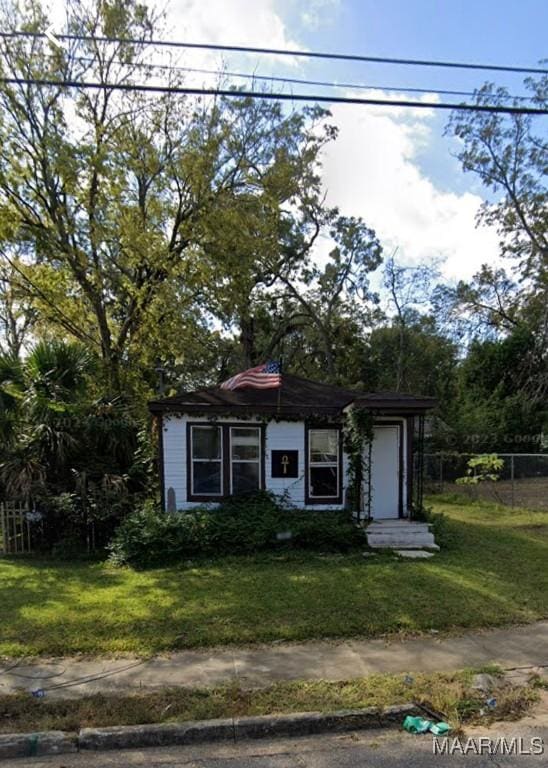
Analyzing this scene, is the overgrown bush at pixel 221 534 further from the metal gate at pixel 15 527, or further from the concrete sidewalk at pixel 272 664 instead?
the concrete sidewalk at pixel 272 664

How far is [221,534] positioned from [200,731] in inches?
221

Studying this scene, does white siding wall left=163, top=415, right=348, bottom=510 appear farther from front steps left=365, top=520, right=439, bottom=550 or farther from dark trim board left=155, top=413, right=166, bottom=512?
front steps left=365, top=520, right=439, bottom=550

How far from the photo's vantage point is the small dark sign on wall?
38.5 feet

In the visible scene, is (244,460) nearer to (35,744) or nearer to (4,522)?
(4,522)

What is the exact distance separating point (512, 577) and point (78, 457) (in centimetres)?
865

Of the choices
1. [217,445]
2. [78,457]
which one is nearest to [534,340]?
[217,445]

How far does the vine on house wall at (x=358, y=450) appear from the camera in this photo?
10680mm

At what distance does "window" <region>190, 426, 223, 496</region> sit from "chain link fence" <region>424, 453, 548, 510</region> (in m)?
9.37

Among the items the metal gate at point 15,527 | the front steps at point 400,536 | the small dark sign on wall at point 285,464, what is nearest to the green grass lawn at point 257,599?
the front steps at point 400,536

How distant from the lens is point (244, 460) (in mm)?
11766

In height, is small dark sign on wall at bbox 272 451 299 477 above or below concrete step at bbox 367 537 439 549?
above

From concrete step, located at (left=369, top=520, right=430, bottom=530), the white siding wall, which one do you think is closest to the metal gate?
the white siding wall

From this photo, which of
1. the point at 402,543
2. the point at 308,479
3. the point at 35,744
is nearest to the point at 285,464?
the point at 308,479

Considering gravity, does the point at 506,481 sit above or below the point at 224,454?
below
